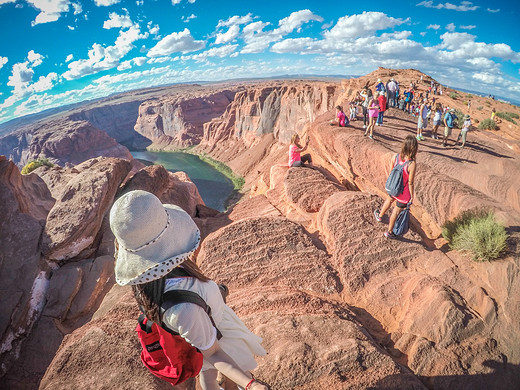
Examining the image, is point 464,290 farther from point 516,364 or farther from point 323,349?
point 323,349

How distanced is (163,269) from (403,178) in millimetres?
4335

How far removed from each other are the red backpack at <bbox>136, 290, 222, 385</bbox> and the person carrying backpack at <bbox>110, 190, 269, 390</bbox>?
0.01 metres

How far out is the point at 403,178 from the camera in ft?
14.8

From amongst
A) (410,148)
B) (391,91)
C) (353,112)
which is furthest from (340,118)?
(410,148)

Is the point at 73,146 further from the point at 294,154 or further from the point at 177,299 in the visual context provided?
the point at 177,299

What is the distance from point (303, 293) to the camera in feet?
13.4

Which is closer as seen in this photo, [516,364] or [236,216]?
[516,364]

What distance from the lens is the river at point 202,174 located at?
38.2 metres

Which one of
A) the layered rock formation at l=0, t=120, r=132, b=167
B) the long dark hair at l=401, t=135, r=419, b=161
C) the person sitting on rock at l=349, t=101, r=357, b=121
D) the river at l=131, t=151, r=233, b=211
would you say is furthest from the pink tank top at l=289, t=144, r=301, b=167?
the layered rock formation at l=0, t=120, r=132, b=167

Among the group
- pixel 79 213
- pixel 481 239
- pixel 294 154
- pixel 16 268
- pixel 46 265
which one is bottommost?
pixel 46 265

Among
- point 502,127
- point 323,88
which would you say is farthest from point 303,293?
point 323,88

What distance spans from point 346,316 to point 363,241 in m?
1.58

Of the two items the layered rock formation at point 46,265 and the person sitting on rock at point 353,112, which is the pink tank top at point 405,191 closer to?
the layered rock formation at point 46,265

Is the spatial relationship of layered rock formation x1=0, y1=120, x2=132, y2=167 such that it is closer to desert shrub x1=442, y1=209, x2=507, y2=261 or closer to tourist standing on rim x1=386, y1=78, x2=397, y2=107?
tourist standing on rim x1=386, y1=78, x2=397, y2=107
